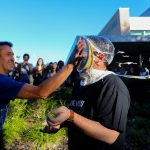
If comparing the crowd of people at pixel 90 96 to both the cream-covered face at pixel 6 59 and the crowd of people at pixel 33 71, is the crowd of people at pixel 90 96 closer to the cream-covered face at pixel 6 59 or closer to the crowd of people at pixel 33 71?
the cream-covered face at pixel 6 59

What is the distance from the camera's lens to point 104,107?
2.94 metres

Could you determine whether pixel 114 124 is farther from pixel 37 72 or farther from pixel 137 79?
pixel 137 79

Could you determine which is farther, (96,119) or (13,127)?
(13,127)

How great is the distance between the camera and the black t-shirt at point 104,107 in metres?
2.89

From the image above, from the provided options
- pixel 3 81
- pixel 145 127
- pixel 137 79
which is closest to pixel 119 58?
pixel 137 79

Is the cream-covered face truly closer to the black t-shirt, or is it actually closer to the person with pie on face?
the person with pie on face

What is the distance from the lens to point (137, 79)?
13.2 m

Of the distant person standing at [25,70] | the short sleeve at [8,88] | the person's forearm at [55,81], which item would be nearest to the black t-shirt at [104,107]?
the person's forearm at [55,81]

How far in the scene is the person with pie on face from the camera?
2.83 m

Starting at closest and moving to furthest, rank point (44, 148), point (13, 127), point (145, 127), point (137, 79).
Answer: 1. point (44, 148)
2. point (13, 127)
3. point (145, 127)
4. point (137, 79)

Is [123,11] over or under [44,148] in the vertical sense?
over

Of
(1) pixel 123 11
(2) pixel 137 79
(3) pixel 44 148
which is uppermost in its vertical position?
(1) pixel 123 11

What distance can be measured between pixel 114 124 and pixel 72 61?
1.90 ft

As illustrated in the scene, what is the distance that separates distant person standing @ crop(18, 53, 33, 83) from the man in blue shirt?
681 centimetres
